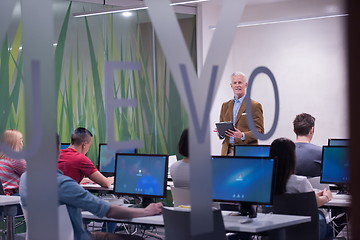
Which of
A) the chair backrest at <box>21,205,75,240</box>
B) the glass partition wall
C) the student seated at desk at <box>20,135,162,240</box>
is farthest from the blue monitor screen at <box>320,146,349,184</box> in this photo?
the chair backrest at <box>21,205,75,240</box>

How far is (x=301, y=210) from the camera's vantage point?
14.9 feet

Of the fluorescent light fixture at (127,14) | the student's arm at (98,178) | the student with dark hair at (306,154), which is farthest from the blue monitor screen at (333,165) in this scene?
the fluorescent light fixture at (127,14)

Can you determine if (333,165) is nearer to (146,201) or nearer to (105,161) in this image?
(146,201)

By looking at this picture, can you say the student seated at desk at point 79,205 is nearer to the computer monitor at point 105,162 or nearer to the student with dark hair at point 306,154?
the student with dark hair at point 306,154

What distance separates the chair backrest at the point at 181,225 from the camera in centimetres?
361

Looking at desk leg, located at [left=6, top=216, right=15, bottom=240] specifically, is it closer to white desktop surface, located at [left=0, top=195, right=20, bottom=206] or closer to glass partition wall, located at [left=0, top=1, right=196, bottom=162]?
white desktop surface, located at [left=0, top=195, right=20, bottom=206]

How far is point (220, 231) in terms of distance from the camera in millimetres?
3633

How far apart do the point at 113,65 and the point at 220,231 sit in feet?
3.54

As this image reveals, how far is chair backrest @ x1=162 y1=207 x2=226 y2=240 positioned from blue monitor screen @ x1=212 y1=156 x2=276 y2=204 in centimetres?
61

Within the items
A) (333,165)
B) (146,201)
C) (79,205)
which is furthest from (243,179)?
(333,165)

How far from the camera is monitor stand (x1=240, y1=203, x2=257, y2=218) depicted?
4426 mm

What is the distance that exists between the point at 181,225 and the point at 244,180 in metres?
0.92

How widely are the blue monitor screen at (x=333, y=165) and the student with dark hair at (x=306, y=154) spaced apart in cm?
17

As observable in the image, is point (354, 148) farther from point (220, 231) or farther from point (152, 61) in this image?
point (152, 61)
